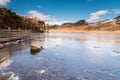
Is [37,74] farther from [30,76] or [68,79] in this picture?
[68,79]

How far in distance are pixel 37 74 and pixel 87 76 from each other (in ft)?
10.1

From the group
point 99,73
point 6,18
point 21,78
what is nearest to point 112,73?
point 99,73

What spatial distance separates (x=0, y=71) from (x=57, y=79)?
3770 mm

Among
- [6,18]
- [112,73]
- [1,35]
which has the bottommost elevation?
[112,73]

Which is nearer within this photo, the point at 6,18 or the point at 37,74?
the point at 37,74

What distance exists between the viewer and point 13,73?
10180 mm

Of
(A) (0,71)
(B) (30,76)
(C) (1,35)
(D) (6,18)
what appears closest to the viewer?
(B) (30,76)

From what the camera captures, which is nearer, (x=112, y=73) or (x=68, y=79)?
(x=68, y=79)

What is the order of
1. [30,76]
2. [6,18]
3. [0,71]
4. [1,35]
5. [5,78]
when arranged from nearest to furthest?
1. [5,78]
2. [30,76]
3. [0,71]
4. [1,35]
5. [6,18]

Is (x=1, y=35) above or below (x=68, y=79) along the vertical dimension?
above

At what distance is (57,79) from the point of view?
936 centimetres

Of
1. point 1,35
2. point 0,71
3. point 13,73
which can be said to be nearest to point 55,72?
point 13,73

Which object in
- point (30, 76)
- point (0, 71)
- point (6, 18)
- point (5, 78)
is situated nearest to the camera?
point (5, 78)

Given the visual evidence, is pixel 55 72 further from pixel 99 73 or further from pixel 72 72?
pixel 99 73
